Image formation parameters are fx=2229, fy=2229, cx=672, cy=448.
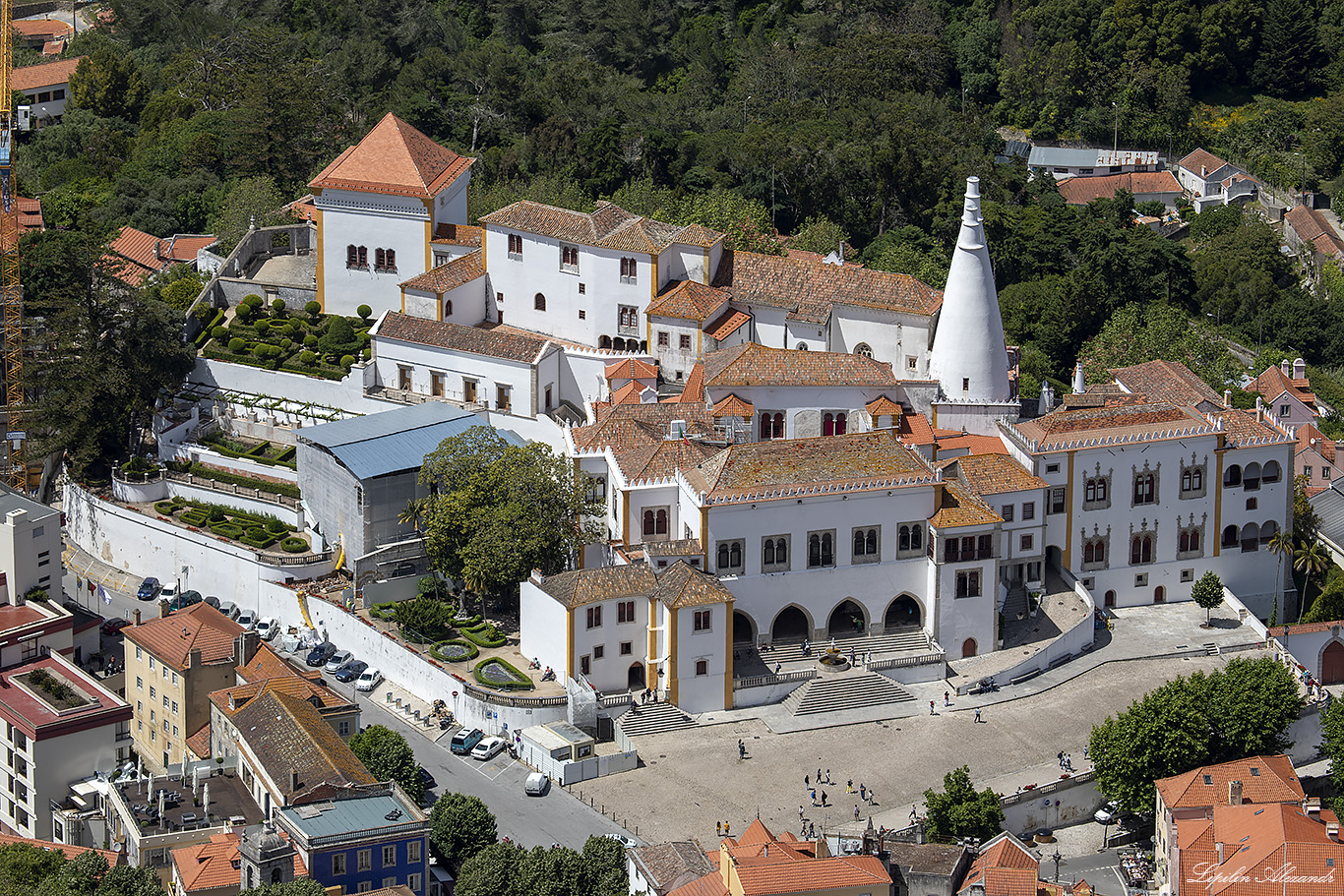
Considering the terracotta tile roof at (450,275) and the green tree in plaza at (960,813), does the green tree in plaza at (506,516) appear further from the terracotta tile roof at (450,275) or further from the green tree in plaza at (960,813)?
the green tree in plaza at (960,813)

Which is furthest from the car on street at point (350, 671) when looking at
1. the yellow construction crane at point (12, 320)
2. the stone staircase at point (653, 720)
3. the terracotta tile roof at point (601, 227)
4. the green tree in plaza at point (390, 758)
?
the terracotta tile roof at point (601, 227)

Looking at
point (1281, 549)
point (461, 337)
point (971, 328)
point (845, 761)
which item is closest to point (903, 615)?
point (845, 761)

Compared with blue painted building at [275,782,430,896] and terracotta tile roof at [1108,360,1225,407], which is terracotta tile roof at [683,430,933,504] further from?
blue painted building at [275,782,430,896]

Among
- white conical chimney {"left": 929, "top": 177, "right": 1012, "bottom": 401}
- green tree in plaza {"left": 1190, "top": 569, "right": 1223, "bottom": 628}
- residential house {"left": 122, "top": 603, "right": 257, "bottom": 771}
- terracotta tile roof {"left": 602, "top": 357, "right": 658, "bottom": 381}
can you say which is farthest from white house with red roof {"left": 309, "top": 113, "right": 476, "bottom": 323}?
green tree in plaza {"left": 1190, "top": 569, "right": 1223, "bottom": 628}

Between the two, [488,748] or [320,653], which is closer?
[488,748]

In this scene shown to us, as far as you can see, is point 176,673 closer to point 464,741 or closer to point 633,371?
point 464,741

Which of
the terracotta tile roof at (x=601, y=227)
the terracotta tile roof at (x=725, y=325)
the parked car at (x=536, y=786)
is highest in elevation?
the terracotta tile roof at (x=601, y=227)
